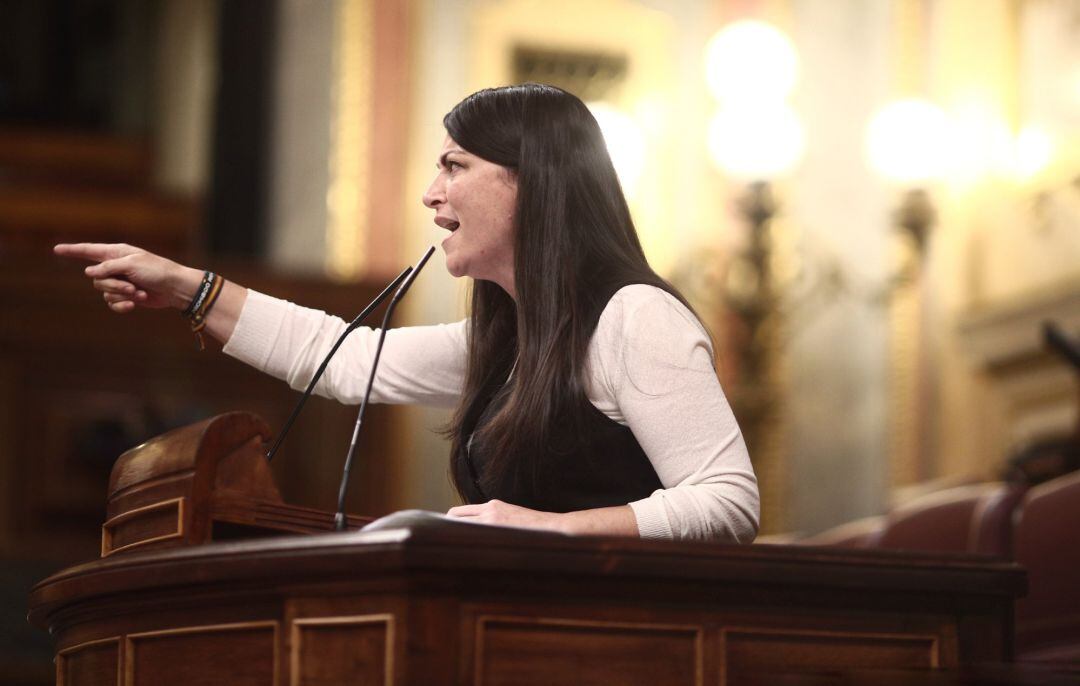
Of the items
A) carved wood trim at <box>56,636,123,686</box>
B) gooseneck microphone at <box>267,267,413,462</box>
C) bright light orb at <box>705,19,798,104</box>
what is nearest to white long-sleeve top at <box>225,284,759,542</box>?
gooseneck microphone at <box>267,267,413,462</box>

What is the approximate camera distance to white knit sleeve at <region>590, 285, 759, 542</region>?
1897 mm

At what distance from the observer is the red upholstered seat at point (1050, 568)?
300cm

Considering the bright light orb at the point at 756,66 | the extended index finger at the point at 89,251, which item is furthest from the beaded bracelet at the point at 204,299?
Result: the bright light orb at the point at 756,66

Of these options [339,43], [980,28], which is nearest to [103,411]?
[339,43]

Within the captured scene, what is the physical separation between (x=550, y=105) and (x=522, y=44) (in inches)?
166

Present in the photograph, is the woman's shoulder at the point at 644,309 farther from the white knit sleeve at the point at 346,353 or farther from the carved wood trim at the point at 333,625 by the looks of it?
the carved wood trim at the point at 333,625

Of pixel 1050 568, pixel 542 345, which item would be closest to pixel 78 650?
pixel 542 345

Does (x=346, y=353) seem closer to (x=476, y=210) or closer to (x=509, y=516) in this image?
(x=476, y=210)

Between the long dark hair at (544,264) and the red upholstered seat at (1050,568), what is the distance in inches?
49.8

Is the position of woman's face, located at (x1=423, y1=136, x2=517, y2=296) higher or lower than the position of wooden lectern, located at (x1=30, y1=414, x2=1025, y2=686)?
higher

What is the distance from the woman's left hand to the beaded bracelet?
27.3 inches

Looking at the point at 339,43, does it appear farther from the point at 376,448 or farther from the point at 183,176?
the point at 183,176

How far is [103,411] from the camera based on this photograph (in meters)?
5.25

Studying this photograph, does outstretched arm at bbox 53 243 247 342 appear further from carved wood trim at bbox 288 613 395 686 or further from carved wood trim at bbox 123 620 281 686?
carved wood trim at bbox 288 613 395 686
